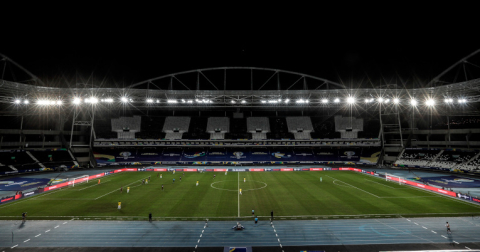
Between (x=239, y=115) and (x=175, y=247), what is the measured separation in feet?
174

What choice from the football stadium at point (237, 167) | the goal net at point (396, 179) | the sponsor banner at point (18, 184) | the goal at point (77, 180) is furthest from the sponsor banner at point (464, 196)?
the sponsor banner at point (18, 184)

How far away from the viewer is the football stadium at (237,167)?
48.7 ft

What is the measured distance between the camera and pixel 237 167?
172 ft

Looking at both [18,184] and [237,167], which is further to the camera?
[237,167]

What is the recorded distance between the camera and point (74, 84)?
4831cm

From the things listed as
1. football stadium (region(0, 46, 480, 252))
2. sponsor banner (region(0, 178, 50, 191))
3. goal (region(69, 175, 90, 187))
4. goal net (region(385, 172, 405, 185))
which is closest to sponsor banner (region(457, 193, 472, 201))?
football stadium (region(0, 46, 480, 252))

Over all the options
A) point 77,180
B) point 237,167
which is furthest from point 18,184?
point 237,167

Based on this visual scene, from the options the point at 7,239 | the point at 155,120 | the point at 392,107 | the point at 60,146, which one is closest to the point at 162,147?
the point at 155,120

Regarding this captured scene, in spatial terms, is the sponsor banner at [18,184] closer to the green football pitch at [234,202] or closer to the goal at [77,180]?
the goal at [77,180]

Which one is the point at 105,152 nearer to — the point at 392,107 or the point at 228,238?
the point at 228,238

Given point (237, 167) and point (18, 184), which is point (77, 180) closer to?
point (18, 184)

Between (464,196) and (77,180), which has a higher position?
(464,196)

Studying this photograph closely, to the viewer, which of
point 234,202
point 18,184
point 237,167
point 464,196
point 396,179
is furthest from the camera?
point 237,167

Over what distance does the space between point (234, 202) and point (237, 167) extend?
1187 inches
